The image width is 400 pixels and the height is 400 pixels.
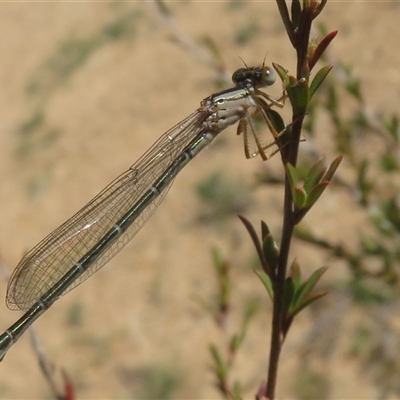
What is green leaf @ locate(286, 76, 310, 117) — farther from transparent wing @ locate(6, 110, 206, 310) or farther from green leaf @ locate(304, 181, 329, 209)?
transparent wing @ locate(6, 110, 206, 310)

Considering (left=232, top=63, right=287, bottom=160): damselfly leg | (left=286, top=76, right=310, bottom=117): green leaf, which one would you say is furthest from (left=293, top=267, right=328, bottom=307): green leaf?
(left=232, top=63, right=287, bottom=160): damselfly leg

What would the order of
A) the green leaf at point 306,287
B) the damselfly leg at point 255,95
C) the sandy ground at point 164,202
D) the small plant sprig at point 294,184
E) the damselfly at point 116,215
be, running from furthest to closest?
1. the sandy ground at point 164,202
2. the damselfly at point 116,215
3. the damselfly leg at point 255,95
4. the green leaf at point 306,287
5. the small plant sprig at point 294,184

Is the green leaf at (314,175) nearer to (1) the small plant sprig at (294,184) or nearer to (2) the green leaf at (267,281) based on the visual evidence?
(1) the small plant sprig at (294,184)

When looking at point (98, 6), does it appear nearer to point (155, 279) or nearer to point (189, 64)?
point (189, 64)

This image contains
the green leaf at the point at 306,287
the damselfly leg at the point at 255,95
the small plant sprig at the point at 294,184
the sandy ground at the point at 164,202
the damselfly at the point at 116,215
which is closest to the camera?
the small plant sprig at the point at 294,184

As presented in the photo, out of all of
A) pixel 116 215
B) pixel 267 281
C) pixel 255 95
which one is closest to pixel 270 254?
pixel 267 281

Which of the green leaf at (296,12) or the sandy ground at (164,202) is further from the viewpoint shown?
the sandy ground at (164,202)

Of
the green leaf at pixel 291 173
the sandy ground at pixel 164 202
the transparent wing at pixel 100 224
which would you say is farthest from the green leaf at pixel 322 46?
the sandy ground at pixel 164 202

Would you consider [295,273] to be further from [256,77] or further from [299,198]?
[256,77]
